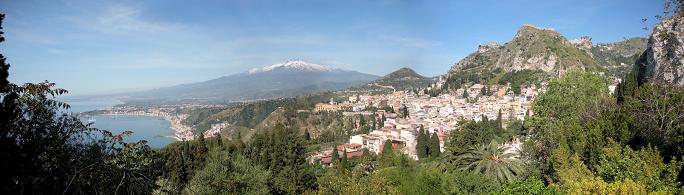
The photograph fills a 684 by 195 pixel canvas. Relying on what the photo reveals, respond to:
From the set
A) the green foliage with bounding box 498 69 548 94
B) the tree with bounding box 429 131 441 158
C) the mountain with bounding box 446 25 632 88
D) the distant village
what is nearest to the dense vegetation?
the tree with bounding box 429 131 441 158

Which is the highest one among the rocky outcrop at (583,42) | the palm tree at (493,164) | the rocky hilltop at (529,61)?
the rocky outcrop at (583,42)

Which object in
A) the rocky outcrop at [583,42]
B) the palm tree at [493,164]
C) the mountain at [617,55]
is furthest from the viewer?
the rocky outcrop at [583,42]

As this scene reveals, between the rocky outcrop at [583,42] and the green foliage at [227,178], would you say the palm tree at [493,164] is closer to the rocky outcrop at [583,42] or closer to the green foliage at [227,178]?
the green foliage at [227,178]

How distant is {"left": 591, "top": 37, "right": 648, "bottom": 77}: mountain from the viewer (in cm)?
12034

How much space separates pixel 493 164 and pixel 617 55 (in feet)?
516

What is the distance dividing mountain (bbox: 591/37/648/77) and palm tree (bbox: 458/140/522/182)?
108m

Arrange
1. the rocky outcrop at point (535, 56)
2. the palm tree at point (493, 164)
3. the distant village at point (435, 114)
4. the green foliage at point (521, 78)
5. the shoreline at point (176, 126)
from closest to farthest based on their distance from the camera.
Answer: the palm tree at point (493, 164), the distant village at point (435, 114), the green foliage at point (521, 78), the shoreline at point (176, 126), the rocky outcrop at point (535, 56)

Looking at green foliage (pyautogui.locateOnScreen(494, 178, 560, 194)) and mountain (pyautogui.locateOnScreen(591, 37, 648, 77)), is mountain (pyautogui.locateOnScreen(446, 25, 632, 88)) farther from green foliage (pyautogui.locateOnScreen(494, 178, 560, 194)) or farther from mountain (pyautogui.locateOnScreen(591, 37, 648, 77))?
green foliage (pyautogui.locateOnScreen(494, 178, 560, 194))

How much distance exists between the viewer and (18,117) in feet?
19.3

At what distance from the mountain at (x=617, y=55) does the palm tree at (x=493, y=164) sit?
356 ft

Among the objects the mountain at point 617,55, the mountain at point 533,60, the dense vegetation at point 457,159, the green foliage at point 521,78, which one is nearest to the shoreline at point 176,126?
the mountain at point 533,60

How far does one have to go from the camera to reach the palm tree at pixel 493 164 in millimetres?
17406

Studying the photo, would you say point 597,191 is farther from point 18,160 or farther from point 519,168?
point 519,168

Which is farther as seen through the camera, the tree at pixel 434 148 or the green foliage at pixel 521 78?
the green foliage at pixel 521 78
